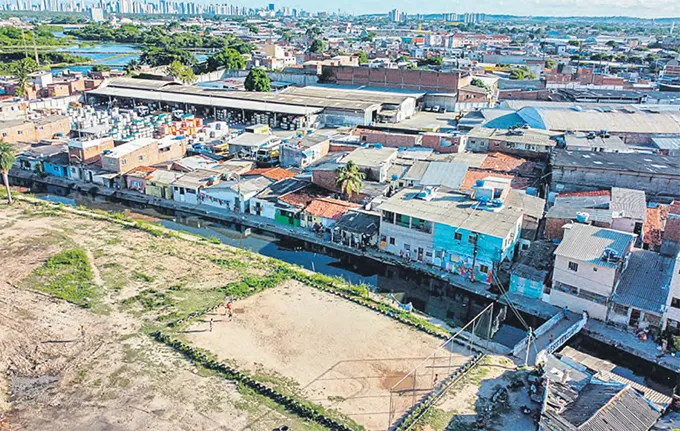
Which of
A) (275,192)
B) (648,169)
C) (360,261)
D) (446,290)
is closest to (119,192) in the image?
(275,192)

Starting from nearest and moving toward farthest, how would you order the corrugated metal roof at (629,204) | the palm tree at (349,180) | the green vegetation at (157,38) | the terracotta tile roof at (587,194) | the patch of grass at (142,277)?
the patch of grass at (142,277), the corrugated metal roof at (629,204), the terracotta tile roof at (587,194), the palm tree at (349,180), the green vegetation at (157,38)

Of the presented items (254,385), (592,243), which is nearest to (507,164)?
(592,243)

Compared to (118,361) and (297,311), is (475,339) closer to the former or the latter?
(297,311)

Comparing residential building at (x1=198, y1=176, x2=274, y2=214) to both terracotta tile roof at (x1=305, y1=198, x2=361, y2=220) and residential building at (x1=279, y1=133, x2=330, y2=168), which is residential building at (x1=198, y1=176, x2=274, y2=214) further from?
terracotta tile roof at (x1=305, y1=198, x2=361, y2=220)

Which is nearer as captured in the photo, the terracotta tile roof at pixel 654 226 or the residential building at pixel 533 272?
the residential building at pixel 533 272

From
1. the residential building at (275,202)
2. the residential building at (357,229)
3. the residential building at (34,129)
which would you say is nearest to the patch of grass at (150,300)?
the residential building at (357,229)

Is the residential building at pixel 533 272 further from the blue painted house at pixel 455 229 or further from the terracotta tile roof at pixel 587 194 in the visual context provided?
the terracotta tile roof at pixel 587 194
